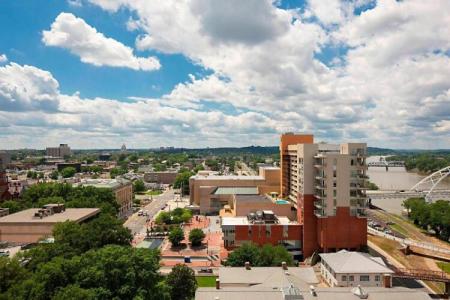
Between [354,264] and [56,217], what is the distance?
5801 centimetres

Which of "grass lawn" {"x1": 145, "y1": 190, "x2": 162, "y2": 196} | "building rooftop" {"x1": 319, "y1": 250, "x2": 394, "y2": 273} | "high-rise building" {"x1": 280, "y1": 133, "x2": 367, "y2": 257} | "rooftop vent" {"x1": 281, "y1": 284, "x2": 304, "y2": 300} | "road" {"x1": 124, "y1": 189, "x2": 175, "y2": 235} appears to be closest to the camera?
"rooftop vent" {"x1": 281, "y1": 284, "x2": 304, "y2": 300}

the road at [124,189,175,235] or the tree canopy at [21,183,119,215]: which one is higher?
the tree canopy at [21,183,119,215]

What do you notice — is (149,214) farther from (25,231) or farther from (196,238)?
(25,231)

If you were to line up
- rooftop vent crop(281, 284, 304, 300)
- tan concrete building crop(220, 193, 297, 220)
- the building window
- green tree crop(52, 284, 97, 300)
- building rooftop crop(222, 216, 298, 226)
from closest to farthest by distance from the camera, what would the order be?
green tree crop(52, 284, 97, 300)
rooftop vent crop(281, 284, 304, 300)
the building window
building rooftop crop(222, 216, 298, 226)
tan concrete building crop(220, 193, 297, 220)

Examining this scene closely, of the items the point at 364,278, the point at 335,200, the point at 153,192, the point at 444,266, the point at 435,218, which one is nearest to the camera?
the point at 364,278

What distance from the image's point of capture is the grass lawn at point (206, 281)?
5812cm

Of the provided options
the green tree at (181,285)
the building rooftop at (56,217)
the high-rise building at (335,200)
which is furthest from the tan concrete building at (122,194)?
the green tree at (181,285)

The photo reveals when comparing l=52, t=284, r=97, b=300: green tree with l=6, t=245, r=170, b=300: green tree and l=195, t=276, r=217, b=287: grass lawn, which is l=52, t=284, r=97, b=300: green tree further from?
l=195, t=276, r=217, b=287: grass lawn

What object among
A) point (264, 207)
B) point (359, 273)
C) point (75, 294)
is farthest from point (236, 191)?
point (75, 294)

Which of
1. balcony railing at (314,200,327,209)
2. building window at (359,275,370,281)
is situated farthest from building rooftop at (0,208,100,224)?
building window at (359,275,370,281)

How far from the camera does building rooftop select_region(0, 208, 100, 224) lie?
2874 inches

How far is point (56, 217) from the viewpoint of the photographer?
76312 mm

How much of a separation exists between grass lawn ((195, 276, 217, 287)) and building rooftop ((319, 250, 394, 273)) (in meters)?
17.9

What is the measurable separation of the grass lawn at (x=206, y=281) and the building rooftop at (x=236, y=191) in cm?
5482
